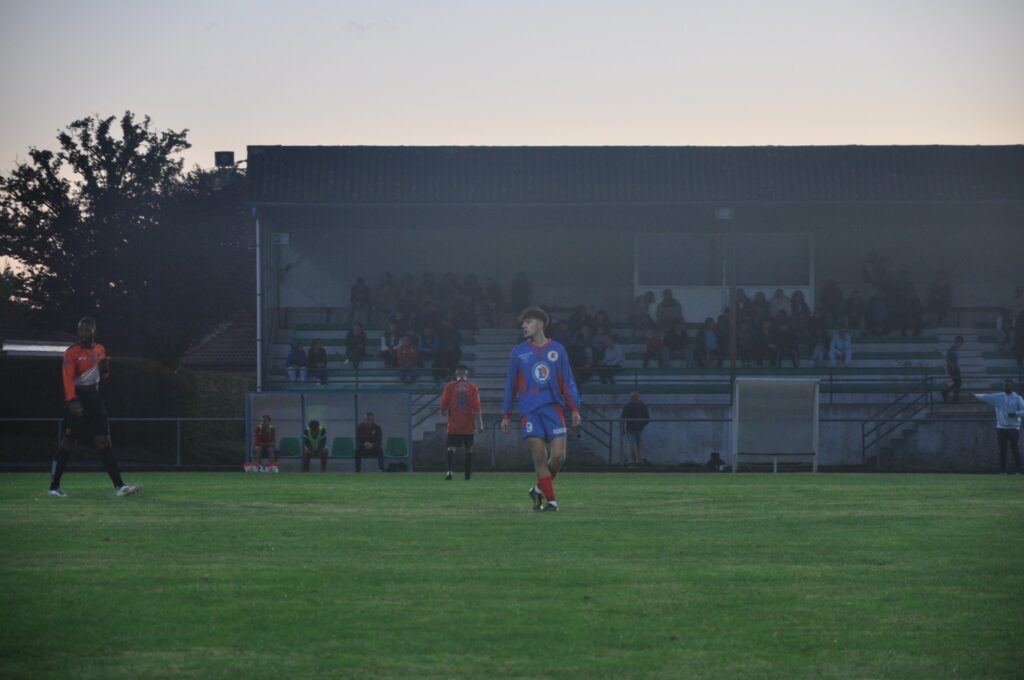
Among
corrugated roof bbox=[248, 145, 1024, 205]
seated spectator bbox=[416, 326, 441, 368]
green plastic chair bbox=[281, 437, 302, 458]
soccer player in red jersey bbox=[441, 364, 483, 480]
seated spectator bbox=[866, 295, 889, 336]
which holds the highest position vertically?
corrugated roof bbox=[248, 145, 1024, 205]

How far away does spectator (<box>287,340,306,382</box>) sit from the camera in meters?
39.7

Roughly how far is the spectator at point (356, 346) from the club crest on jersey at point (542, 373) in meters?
24.4

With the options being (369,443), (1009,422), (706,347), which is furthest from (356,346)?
(1009,422)

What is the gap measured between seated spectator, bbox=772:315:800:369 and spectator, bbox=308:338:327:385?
1178cm

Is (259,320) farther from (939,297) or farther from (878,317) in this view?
(939,297)

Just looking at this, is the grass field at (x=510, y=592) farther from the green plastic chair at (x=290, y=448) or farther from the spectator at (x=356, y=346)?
the spectator at (x=356, y=346)

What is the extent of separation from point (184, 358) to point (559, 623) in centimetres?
6607

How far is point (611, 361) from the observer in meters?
39.4

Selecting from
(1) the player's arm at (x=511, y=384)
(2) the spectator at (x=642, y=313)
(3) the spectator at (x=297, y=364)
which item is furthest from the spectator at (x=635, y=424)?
(1) the player's arm at (x=511, y=384)

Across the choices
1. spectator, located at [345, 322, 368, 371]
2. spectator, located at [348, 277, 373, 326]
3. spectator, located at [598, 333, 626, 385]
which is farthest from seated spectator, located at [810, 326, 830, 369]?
spectator, located at [348, 277, 373, 326]

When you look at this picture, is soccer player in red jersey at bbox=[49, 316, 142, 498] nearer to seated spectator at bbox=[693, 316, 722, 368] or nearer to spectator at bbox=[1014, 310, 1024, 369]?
seated spectator at bbox=[693, 316, 722, 368]

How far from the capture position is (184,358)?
238 ft

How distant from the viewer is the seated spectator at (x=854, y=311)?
140 ft

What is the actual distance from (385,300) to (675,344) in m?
8.54
